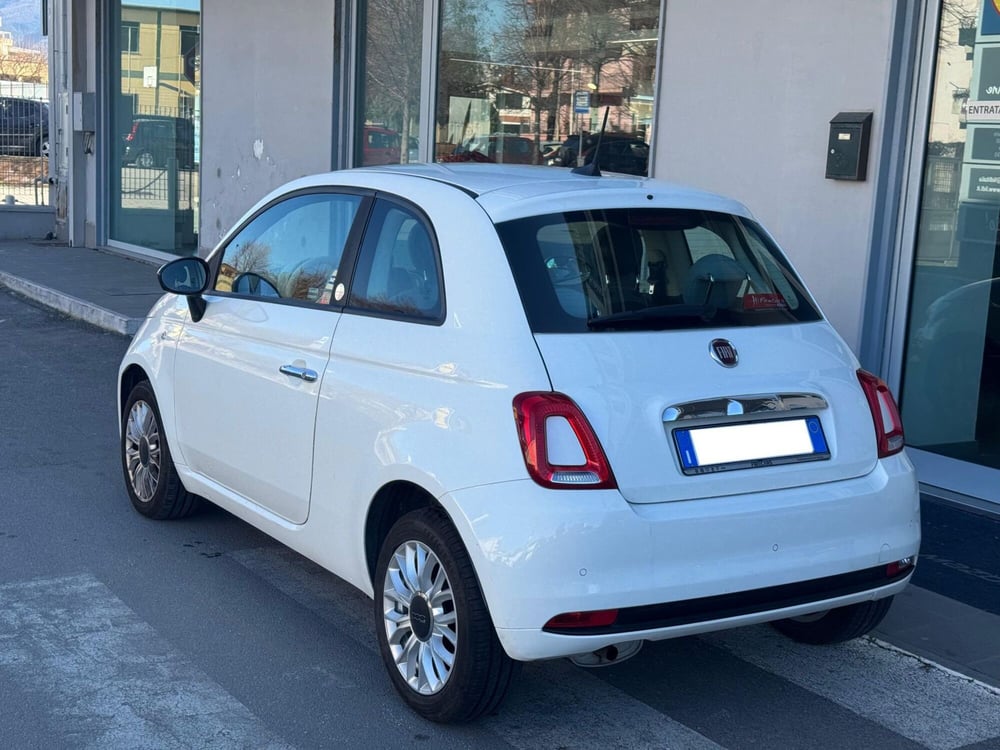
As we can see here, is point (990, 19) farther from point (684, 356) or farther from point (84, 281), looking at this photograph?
point (84, 281)

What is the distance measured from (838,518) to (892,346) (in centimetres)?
353

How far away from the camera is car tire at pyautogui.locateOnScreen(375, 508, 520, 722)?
3.69 meters

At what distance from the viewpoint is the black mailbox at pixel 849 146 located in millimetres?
7000

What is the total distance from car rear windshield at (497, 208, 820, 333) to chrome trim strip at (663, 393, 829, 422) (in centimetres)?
30

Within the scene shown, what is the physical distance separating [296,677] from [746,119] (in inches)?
194

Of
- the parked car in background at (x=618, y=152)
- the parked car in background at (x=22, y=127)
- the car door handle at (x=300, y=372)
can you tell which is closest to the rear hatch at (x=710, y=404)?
the car door handle at (x=300, y=372)

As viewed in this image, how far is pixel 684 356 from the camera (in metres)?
3.81

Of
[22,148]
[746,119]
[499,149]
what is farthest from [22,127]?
[746,119]

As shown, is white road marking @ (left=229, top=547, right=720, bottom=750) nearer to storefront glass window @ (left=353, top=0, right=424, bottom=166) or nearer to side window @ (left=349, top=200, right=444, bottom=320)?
side window @ (left=349, top=200, right=444, bottom=320)

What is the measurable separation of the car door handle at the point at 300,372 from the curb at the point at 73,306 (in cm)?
686

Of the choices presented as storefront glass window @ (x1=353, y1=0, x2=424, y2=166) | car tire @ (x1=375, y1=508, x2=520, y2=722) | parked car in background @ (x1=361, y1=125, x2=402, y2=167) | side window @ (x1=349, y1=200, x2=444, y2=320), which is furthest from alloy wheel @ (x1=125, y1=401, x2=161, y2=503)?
parked car in background @ (x1=361, y1=125, x2=402, y2=167)

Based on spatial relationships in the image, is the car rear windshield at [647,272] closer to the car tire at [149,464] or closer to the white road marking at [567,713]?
the white road marking at [567,713]

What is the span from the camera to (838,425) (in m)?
3.96

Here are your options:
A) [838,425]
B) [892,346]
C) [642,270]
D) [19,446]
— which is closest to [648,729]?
[838,425]
